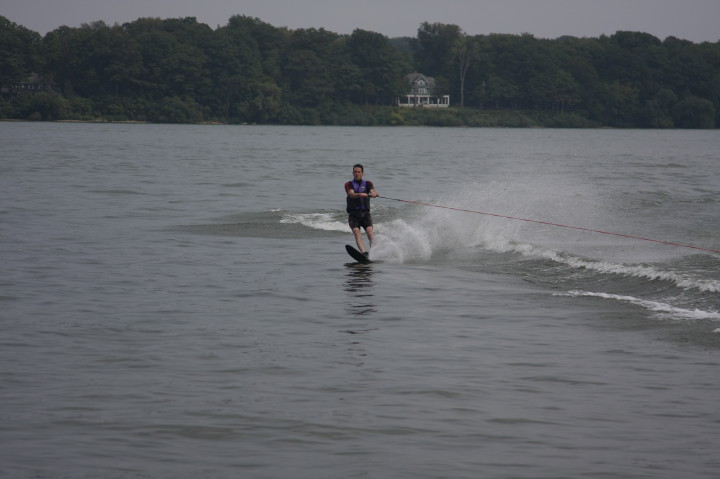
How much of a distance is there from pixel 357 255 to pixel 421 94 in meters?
159

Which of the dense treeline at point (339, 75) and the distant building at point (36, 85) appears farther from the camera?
the distant building at point (36, 85)

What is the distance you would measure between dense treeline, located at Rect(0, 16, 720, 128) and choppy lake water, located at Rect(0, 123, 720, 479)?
379 feet

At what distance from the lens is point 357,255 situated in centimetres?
1638

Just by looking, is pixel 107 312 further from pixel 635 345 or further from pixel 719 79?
pixel 719 79

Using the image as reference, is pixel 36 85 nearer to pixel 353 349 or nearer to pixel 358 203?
pixel 358 203

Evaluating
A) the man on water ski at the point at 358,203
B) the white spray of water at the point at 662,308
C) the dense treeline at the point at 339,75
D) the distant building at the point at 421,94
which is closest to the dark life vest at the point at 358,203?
the man on water ski at the point at 358,203

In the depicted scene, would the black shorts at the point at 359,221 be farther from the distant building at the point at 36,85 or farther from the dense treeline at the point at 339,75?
the distant building at the point at 36,85

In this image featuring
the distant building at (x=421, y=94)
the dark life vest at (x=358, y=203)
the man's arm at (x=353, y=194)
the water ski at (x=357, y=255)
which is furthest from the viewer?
the distant building at (x=421, y=94)

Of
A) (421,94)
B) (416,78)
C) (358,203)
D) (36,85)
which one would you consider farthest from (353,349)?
(421,94)

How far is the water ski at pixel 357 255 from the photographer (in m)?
16.3

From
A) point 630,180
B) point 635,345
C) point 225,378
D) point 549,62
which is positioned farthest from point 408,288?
point 549,62

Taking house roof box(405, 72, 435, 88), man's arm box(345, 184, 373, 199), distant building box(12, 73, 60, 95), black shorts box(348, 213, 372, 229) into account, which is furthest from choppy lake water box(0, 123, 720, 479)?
house roof box(405, 72, 435, 88)

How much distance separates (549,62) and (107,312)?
16707 cm

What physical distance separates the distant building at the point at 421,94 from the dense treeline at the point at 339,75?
200cm
